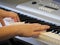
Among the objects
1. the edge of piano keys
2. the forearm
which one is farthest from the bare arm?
the edge of piano keys

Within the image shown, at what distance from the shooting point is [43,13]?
4.78 feet

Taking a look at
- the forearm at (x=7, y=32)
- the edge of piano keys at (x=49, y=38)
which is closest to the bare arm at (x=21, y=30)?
the forearm at (x=7, y=32)

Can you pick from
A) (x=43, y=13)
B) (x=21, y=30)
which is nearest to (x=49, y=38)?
(x=21, y=30)

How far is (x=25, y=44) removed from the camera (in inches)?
60.2

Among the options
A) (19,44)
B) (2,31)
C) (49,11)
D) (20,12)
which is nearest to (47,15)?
(49,11)

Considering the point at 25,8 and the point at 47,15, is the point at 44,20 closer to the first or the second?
the point at 47,15

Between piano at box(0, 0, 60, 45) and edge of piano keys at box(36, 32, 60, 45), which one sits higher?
piano at box(0, 0, 60, 45)

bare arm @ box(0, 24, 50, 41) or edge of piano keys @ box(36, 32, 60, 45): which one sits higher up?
bare arm @ box(0, 24, 50, 41)

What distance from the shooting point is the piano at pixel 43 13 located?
1.22 meters

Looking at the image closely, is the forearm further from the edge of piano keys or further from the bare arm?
the edge of piano keys

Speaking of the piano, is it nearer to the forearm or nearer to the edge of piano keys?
the edge of piano keys

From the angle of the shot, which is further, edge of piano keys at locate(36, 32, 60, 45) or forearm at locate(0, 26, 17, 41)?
edge of piano keys at locate(36, 32, 60, 45)

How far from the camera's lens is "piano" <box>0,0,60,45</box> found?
1.22 metres

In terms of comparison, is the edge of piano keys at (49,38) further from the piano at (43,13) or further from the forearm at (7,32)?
the forearm at (7,32)
